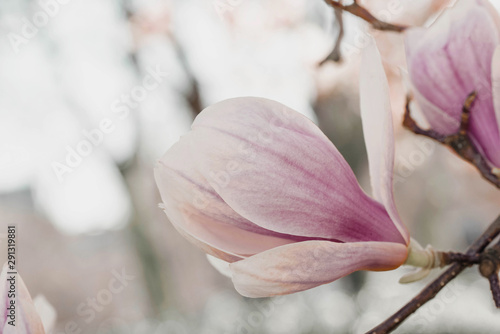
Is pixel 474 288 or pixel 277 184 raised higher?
pixel 277 184

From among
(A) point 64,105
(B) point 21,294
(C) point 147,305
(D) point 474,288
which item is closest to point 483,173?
(B) point 21,294

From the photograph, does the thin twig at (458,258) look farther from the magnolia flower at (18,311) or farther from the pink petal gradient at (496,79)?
the magnolia flower at (18,311)

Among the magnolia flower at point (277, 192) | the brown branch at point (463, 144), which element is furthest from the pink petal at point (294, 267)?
the brown branch at point (463, 144)

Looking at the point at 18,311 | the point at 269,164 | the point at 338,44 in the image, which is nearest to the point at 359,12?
the point at 338,44

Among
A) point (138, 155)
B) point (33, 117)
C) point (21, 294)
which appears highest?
point (21, 294)

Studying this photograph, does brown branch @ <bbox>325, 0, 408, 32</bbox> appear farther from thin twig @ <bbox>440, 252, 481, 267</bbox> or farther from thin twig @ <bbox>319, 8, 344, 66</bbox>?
thin twig @ <bbox>440, 252, 481, 267</bbox>

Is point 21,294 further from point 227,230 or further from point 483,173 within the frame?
point 483,173

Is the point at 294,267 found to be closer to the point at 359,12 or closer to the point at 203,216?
the point at 203,216

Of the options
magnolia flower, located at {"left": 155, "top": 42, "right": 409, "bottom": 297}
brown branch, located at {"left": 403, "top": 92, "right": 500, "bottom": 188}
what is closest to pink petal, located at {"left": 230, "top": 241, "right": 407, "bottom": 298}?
magnolia flower, located at {"left": 155, "top": 42, "right": 409, "bottom": 297}
